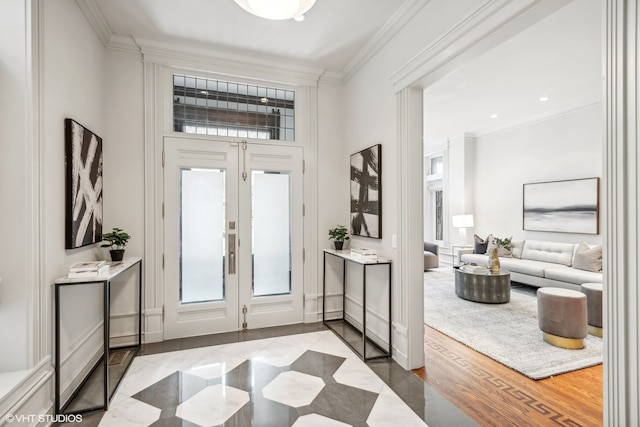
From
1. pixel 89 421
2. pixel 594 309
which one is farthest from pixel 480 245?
pixel 89 421

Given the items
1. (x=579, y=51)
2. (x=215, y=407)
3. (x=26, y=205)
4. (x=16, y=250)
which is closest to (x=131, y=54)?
(x=26, y=205)

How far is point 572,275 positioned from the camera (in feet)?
14.9

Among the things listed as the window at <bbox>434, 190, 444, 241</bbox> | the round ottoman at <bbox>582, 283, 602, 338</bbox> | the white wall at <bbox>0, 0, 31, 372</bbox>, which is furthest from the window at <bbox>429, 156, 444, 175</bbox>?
the white wall at <bbox>0, 0, 31, 372</bbox>

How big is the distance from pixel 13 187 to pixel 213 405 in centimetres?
187

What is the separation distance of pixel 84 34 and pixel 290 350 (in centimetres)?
336

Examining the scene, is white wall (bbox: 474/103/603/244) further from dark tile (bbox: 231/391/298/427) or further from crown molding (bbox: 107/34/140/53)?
crown molding (bbox: 107/34/140/53)

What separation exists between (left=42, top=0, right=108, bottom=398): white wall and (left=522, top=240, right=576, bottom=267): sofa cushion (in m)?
6.50

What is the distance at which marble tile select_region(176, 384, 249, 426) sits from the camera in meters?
2.04

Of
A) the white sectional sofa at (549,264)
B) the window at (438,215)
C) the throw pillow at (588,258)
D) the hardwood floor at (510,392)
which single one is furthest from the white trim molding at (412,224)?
the window at (438,215)

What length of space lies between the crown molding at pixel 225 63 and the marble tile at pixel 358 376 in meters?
3.17

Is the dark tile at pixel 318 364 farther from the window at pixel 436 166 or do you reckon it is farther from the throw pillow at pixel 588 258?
the window at pixel 436 166

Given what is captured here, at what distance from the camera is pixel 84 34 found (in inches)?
104

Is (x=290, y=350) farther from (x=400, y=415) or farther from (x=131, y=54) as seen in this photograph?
(x=131, y=54)

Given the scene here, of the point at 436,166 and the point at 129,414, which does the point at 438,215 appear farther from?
the point at 129,414
